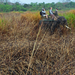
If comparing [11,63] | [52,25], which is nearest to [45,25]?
[52,25]

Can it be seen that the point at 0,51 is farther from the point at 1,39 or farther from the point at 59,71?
the point at 59,71

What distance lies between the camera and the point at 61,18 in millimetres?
3893

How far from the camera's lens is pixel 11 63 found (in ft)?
5.53

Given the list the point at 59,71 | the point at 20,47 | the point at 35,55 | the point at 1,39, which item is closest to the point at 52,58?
the point at 35,55

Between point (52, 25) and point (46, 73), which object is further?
point (52, 25)

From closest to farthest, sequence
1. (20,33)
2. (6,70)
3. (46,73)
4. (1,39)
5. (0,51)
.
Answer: (46,73), (6,70), (0,51), (1,39), (20,33)

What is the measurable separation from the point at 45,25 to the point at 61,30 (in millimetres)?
658

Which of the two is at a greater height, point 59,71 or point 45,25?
point 45,25

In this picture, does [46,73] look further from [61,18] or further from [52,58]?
[61,18]

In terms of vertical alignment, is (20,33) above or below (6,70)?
above

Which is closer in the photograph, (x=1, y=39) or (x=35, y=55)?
(x=35, y=55)

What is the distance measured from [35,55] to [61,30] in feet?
7.34

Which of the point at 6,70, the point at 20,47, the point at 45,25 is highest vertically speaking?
the point at 45,25

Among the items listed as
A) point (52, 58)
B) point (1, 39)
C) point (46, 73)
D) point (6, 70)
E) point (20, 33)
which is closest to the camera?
point (46, 73)
